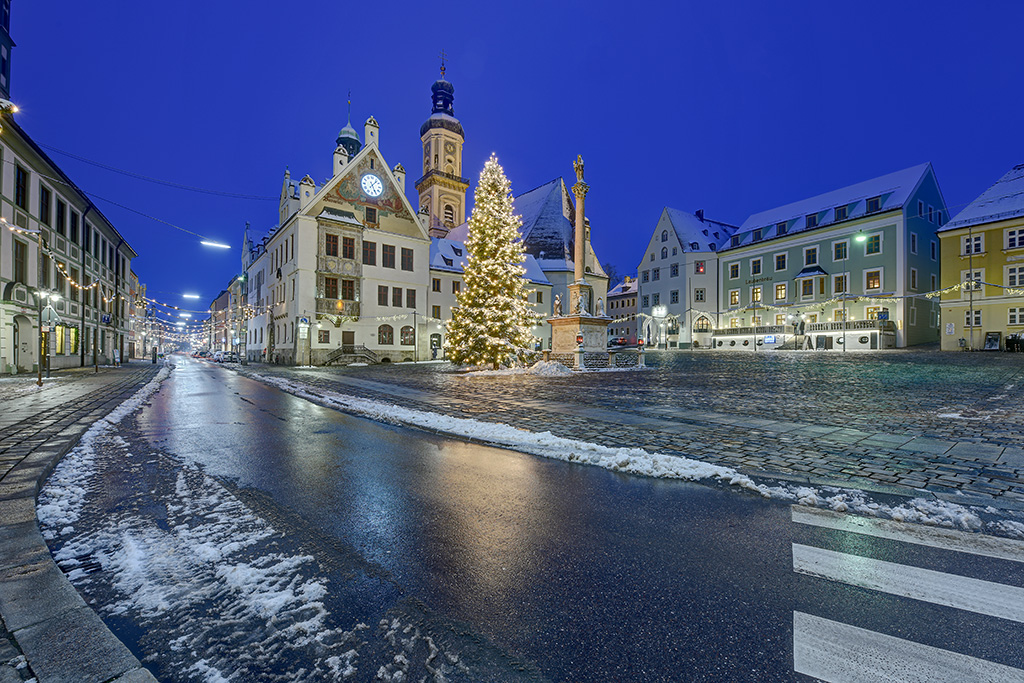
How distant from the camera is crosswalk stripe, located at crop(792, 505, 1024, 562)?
331 centimetres

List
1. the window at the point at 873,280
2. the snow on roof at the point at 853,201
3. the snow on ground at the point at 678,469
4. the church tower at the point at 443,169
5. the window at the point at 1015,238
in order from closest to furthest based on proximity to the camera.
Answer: the snow on ground at the point at 678,469
the window at the point at 1015,238
the snow on roof at the point at 853,201
the window at the point at 873,280
the church tower at the point at 443,169

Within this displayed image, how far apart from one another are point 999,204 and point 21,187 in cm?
5893

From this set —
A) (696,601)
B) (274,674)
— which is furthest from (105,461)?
(696,601)

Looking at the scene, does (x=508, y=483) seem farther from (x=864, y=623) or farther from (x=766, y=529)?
(x=864, y=623)

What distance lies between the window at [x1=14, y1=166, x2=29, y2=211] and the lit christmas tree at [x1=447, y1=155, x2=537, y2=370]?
20745 mm

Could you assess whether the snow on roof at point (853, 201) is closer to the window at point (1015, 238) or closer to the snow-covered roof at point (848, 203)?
the snow-covered roof at point (848, 203)

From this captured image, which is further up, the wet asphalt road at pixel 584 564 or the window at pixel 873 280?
the window at pixel 873 280

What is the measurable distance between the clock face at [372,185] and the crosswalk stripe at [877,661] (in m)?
41.1

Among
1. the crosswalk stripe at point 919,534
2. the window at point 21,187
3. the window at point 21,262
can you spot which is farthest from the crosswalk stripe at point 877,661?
the window at point 21,187

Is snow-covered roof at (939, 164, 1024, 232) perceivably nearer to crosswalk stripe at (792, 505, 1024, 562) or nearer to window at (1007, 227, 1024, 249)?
window at (1007, 227, 1024, 249)

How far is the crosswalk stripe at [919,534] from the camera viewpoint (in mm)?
3307

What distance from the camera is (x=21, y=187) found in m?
22.9

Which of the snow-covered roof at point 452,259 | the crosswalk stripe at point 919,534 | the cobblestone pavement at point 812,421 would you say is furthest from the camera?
the snow-covered roof at point 452,259

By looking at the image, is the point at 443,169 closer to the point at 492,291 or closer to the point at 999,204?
the point at 492,291
